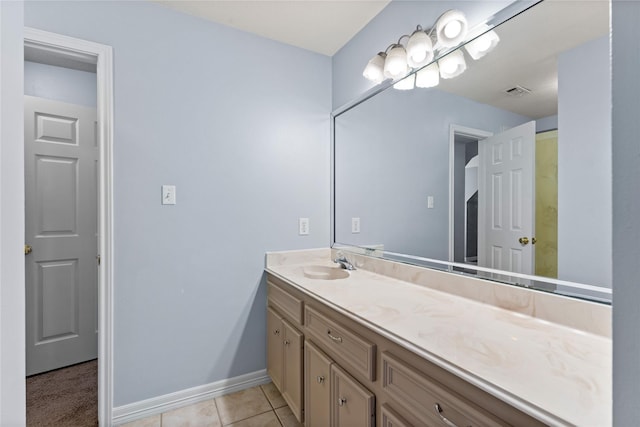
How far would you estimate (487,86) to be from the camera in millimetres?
1302

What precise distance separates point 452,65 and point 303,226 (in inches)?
54.2

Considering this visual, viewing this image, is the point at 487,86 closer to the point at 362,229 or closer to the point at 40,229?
the point at 362,229

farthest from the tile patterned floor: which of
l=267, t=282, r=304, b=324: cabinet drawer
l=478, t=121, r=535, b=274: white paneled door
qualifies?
l=478, t=121, r=535, b=274: white paneled door

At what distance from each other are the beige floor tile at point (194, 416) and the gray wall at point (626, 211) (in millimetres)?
1880

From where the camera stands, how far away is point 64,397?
1903mm

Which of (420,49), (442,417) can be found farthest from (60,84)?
(442,417)

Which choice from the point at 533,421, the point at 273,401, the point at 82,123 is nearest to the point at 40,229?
the point at 82,123

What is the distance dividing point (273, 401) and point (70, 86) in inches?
110

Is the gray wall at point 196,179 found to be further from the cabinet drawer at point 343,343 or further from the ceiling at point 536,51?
the ceiling at point 536,51

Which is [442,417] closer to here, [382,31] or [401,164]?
[401,164]

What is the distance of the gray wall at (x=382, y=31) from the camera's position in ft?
4.30

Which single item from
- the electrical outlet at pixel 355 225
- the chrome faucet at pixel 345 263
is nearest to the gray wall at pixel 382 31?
the electrical outlet at pixel 355 225

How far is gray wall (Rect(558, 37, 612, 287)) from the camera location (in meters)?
0.91

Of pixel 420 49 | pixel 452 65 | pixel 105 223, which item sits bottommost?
pixel 105 223
